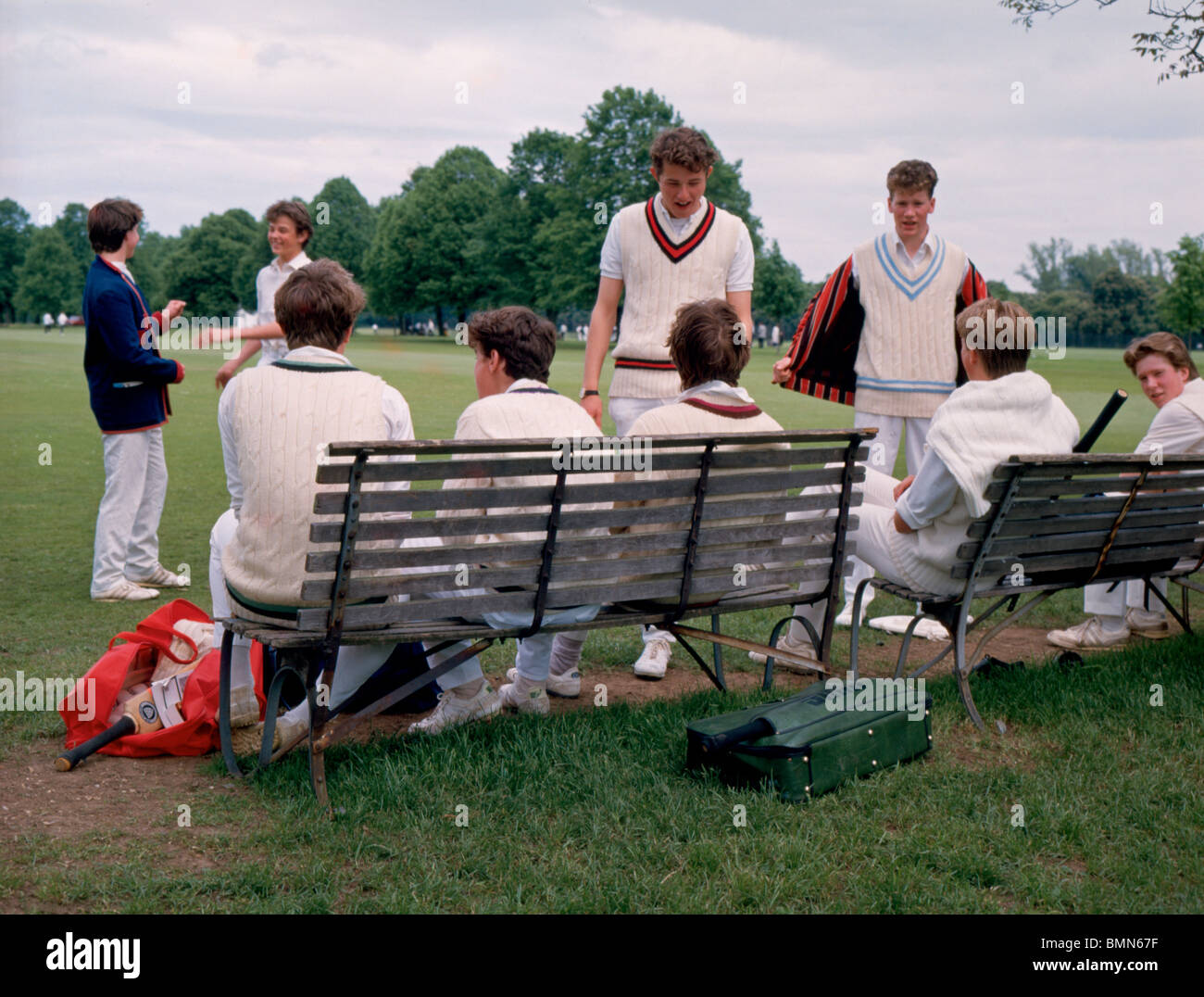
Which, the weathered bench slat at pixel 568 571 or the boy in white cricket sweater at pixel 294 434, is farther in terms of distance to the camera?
the boy in white cricket sweater at pixel 294 434

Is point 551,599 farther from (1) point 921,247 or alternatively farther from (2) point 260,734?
(1) point 921,247

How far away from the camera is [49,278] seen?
9931 centimetres

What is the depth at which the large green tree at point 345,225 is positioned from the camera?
92.6 m

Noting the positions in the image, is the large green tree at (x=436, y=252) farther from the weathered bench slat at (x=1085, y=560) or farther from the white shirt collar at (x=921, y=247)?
the weathered bench slat at (x=1085, y=560)

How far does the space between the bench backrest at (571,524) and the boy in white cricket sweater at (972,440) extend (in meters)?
0.29

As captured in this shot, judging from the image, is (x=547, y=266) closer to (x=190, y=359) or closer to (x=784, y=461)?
(x=190, y=359)

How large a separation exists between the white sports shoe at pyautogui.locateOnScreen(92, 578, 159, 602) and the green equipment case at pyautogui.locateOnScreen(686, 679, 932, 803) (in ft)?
15.1

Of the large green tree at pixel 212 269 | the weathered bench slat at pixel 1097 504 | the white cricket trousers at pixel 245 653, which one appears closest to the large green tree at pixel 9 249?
the large green tree at pixel 212 269

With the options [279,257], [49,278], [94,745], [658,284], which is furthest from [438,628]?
[49,278]

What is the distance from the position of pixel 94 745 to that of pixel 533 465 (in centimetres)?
194

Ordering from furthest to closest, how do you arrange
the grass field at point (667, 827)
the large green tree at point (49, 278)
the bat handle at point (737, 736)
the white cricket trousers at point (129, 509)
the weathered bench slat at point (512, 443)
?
the large green tree at point (49, 278), the white cricket trousers at point (129, 509), the bat handle at point (737, 736), the weathered bench slat at point (512, 443), the grass field at point (667, 827)

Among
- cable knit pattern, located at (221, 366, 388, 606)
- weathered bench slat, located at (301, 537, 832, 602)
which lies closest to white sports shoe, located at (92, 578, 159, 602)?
cable knit pattern, located at (221, 366, 388, 606)
